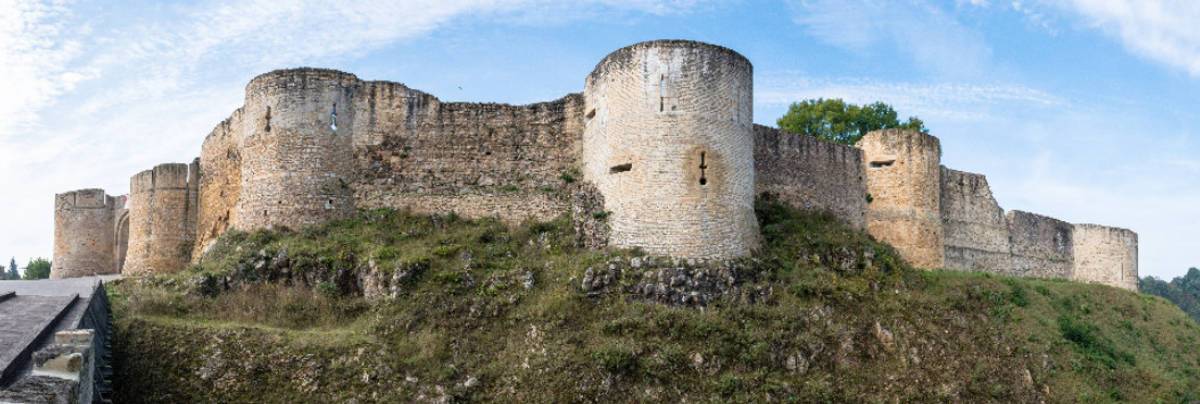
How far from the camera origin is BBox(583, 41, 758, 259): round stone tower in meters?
23.9

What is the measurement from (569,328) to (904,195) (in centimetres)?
1487

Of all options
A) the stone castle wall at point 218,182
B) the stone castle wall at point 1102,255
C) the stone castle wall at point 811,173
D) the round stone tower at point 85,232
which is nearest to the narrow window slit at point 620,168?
the stone castle wall at point 811,173

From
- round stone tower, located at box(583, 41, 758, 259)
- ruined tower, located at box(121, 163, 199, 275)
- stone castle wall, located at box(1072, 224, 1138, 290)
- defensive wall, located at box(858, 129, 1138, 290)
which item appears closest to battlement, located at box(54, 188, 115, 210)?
ruined tower, located at box(121, 163, 199, 275)

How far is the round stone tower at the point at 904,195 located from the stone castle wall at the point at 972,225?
2300mm

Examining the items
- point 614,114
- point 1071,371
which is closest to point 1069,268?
point 1071,371

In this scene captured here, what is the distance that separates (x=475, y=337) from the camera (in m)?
21.5

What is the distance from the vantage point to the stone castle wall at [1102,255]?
134ft

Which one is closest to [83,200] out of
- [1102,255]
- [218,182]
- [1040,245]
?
[218,182]

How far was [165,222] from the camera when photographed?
3114 cm

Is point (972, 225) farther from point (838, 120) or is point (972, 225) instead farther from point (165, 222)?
point (165, 222)

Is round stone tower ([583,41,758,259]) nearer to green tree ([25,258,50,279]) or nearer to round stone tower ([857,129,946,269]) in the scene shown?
round stone tower ([857,129,946,269])

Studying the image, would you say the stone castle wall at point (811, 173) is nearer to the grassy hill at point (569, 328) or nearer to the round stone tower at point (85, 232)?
the grassy hill at point (569, 328)

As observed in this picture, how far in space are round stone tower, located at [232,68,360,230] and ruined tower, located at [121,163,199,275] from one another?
482cm

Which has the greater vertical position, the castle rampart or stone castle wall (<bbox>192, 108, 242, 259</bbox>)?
stone castle wall (<bbox>192, 108, 242, 259</bbox>)
